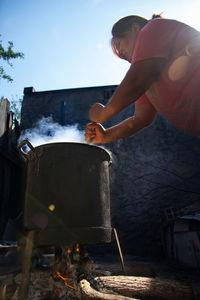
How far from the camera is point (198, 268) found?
401 cm

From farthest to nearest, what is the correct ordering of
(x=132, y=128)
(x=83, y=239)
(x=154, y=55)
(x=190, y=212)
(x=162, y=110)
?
(x=190, y=212), (x=83, y=239), (x=132, y=128), (x=162, y=110), (x=154, y=55)

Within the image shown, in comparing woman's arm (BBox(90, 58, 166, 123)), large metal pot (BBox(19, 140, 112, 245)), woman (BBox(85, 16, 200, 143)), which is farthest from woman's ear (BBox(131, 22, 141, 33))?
large metal pot (BBox(19, 140, 112, 245))

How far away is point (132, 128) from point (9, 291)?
219 centimetres

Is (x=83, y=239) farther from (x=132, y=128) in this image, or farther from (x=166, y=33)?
(x=166, y=33)

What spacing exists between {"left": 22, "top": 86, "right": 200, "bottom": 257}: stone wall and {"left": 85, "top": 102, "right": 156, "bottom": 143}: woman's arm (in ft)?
16.0

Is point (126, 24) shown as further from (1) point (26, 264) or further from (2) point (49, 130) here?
(2) point (49, 130)

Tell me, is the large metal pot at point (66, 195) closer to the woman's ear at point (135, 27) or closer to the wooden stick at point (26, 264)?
the wooden stick at point (26, 264)

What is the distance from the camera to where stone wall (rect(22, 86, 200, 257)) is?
19.0 ft

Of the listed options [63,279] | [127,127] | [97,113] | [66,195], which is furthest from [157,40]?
[63,279]

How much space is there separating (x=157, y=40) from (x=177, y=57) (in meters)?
0.10

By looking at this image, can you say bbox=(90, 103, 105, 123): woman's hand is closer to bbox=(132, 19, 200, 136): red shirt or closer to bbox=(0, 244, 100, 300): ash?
bbox=(132, 19, 200, 136): red shirt

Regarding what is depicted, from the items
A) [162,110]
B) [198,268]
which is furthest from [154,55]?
[198,268]

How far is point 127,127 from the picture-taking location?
1.43 meters

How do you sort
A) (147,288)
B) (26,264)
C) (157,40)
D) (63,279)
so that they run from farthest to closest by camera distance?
(147,288), (63,279), (26,264), (157,40)
